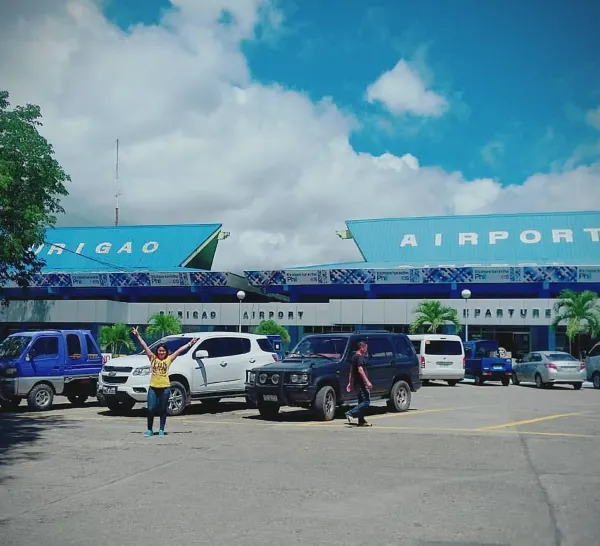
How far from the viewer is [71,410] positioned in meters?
17.8

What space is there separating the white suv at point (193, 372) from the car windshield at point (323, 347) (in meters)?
2.03

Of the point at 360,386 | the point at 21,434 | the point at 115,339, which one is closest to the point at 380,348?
the point at 360,386

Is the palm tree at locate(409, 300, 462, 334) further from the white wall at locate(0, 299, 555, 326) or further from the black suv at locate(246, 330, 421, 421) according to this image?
the black suv at locate(246, 330, 421, 421)

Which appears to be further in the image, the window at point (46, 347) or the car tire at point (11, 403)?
the window at point (46, 347)

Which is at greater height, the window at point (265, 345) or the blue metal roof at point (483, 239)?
the blue metal roof at point (483, 239)

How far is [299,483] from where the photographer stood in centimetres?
849

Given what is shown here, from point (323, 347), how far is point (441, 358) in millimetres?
14058

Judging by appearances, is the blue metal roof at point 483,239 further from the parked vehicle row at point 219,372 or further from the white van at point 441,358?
the parked vehicle row at point 219,372

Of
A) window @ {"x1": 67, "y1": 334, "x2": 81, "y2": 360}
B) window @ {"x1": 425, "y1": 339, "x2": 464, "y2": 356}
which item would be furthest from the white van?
window @ {"x1": 67, "y1": 334, "x2": 81, "y2": 360}

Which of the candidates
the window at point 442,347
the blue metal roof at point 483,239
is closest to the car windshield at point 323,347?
the window at point 442,347

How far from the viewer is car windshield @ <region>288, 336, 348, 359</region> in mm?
16111

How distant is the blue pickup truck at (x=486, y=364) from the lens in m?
31.2

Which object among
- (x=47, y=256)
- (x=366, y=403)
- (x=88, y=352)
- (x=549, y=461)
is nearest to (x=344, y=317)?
(x=47, y=256)

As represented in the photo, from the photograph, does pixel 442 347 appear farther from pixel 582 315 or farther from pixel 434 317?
pixel 434 317
